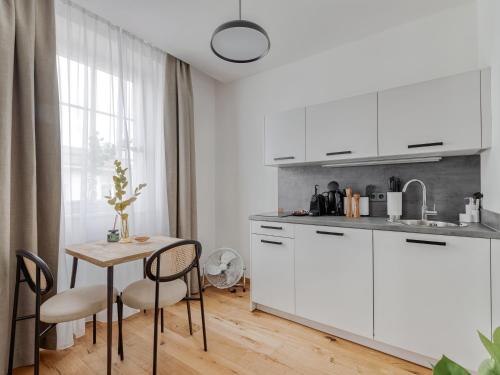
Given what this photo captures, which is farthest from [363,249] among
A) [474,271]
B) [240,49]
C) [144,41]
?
[144,41]

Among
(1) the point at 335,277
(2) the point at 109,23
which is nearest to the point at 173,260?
(1) the point at 335,277

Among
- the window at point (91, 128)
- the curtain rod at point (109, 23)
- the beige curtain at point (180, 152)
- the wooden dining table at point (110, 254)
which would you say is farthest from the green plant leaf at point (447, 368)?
the curtain rod at point (109, 23)

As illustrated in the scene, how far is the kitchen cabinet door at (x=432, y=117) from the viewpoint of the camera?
171 cm

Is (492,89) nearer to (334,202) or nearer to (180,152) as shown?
(334,202)

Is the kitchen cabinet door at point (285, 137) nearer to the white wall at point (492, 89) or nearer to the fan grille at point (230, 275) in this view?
the fan grille at point (230, 275)

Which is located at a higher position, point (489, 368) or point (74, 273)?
point (489, 368)

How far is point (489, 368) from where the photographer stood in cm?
47

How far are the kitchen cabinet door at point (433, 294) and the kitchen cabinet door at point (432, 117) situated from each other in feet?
2.21

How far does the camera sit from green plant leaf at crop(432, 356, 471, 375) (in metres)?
0.46

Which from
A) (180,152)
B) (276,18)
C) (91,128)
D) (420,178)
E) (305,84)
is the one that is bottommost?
(420,178)

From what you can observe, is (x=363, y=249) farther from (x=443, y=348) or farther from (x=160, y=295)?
(x=160, y=295)

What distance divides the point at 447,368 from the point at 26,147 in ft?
7.68

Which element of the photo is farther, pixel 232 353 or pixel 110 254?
pixel 232 353

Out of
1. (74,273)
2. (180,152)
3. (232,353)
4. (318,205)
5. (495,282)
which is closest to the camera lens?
(495,282)
